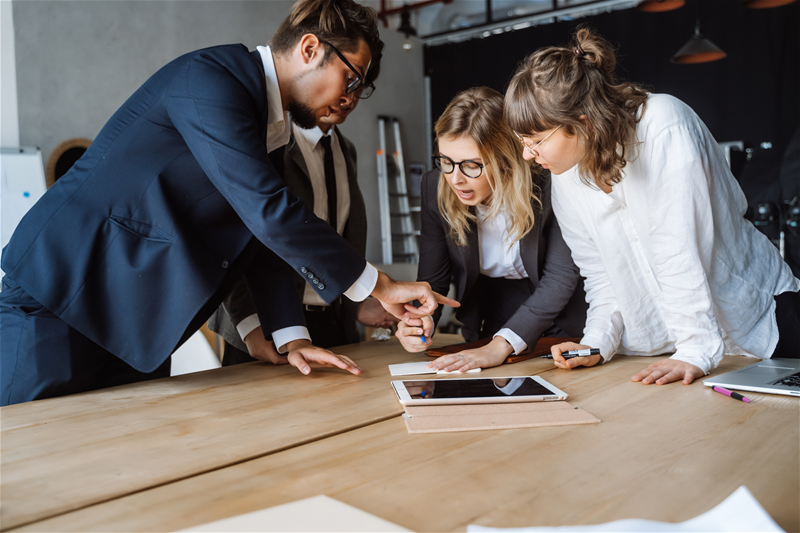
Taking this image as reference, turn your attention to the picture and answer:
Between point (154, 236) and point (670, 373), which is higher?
point (154, 236)

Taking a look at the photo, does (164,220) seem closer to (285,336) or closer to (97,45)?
(285,336)

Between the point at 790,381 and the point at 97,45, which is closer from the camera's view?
the point at 790,381

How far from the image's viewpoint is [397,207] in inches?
319

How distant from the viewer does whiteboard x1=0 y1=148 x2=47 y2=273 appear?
428cm

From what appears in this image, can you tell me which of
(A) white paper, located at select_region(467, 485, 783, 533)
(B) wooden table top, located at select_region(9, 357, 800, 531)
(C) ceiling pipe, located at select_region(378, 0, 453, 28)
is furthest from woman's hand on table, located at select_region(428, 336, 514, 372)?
(C) ceiling pipe, located at select_region(378, 0, 453, 28)

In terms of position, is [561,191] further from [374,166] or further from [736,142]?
[374,166]

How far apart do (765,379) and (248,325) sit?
1305 mm

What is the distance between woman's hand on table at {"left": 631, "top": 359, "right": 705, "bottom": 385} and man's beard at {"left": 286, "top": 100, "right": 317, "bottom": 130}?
0.99m

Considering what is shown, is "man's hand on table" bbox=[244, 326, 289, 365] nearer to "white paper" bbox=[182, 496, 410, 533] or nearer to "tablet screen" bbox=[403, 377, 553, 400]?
"tablet screen" bbox=[403, 377, 553, 400]

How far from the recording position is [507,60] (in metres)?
7.80

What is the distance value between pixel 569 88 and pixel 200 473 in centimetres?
110

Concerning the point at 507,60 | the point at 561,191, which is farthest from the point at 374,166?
the point at 561,191

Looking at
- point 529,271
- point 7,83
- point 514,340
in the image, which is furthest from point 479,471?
point 7,83

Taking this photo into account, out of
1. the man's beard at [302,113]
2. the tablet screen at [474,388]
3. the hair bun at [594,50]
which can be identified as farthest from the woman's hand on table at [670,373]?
the man's beard at [302,113]
